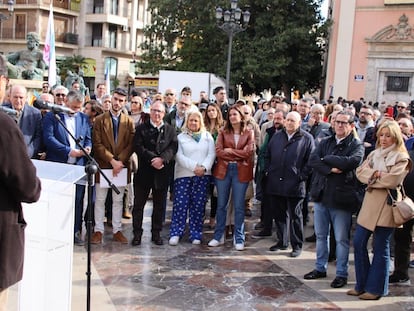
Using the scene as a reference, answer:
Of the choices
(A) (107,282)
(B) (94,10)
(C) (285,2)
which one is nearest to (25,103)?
(A) (107,282)

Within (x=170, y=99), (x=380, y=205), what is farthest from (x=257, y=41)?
(x=380, y=205)

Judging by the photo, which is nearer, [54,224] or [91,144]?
[54,224]

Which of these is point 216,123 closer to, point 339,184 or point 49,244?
point 339,184

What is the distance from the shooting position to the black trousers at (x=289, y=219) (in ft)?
20.5

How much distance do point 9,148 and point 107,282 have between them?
293cm

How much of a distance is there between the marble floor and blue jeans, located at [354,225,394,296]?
0.16 meters

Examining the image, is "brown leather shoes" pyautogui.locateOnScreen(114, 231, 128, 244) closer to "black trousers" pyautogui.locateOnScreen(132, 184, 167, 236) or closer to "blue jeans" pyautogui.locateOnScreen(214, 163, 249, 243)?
"black trousers" pyautogui.locateOnScreen(132, 184, 167, 236)

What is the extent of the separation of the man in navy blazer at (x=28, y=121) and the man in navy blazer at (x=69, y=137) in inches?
4.9

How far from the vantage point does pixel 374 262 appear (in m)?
4.88

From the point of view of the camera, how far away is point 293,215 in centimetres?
626

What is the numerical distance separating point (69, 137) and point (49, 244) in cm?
311

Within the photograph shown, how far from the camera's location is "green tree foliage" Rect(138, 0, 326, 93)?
2431 centimetres

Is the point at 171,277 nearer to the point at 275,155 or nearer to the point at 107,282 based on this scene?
the point at 107,282

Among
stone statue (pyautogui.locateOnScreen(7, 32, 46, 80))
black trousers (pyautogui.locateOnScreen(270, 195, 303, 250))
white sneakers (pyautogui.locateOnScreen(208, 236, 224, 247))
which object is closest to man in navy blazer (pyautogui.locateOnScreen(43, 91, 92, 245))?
white sneakers (pyautogui.locateOnScreen(208, 236, 224, 247))
